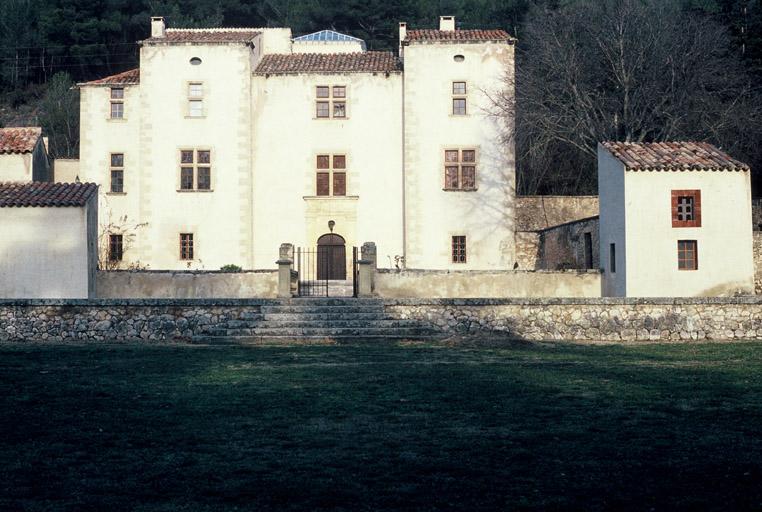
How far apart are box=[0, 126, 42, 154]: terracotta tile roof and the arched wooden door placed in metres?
10.7

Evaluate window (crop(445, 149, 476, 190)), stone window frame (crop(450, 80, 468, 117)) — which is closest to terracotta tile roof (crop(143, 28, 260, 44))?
stone window frame (crop(450, 80, 468, 117))

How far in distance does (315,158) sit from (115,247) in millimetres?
8151

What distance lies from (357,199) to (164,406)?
24398 millimetres

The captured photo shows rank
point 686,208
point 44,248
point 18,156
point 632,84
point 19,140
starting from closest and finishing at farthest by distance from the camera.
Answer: point 44,248 → point 686,208 → point 18,156 → point 19,140 → point 632,84

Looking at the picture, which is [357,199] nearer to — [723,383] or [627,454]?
[723,383]

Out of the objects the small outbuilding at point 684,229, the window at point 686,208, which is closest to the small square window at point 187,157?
the small outbuilding at point 684,229

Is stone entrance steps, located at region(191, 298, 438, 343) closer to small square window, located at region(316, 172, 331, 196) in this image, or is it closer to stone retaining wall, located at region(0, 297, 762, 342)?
stone retaining wall, located at region(0, 297, 762, 342)

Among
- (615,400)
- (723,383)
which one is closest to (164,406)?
(615,400)

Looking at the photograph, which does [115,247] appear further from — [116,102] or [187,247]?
[116,102]

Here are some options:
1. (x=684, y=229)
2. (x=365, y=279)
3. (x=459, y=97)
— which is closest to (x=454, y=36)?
(x=459, y=97)

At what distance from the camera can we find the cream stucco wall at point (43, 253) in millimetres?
23656

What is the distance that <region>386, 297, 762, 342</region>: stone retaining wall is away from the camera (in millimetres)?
19906

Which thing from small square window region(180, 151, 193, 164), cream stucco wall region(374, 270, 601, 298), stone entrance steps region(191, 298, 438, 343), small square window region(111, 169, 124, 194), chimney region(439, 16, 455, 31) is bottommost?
stone entrance steps region(191, 298, 438, 343)

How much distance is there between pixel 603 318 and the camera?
2003 centimetres
